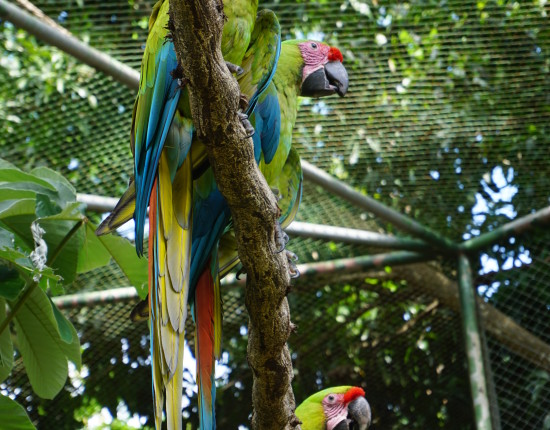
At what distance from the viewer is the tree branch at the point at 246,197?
2.90 ft

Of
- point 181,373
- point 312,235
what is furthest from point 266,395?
point 312,235

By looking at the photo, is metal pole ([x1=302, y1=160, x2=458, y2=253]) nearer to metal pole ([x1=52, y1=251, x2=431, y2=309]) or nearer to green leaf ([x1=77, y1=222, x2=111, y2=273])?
metal pole ([x1=52, y1=251, x2=431, y2=309])

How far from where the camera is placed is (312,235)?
207cm

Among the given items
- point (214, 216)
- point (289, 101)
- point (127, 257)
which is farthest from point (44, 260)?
point (289, 101)

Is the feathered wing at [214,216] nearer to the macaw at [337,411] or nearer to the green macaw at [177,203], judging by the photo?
the green macaw at [177,203]

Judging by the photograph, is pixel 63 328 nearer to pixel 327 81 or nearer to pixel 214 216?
pixel 214 216

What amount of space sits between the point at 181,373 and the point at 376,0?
1.21 meters

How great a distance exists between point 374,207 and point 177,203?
100 cm

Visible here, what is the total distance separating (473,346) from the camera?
2.06 m

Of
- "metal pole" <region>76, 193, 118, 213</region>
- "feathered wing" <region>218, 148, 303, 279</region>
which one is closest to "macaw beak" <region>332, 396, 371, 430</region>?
"feathered wing" <region>218, 148, 303, 279</region>

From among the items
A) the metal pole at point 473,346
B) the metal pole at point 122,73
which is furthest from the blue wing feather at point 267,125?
the metal pole at point 473,346

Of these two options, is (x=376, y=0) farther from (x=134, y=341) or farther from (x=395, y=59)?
(x=134, y=341)

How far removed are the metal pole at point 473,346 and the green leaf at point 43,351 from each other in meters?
1.15

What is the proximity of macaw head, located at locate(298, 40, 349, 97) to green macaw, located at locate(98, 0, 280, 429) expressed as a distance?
273 millimetres
